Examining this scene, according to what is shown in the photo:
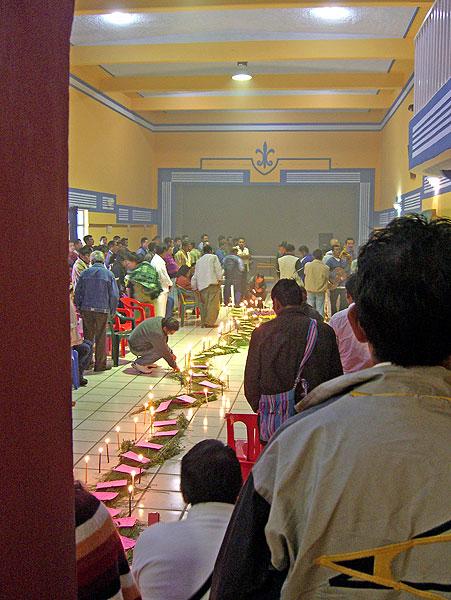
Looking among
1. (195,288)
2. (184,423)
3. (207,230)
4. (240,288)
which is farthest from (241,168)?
(184,423)

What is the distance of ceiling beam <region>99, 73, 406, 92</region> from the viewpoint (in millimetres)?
15078

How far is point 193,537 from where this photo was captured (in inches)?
93.4

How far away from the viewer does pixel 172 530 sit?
2424 millimetres

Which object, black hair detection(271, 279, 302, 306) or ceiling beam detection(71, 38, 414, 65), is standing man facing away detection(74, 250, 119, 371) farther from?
ceiling beam detection(71, 38, 414, 65)

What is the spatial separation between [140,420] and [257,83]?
→ 1115 cm

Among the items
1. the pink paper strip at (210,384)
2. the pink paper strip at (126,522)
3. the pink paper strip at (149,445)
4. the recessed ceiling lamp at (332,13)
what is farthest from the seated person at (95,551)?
the recessed ceiling lamp at (332,13)

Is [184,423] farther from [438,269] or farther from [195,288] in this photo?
[195,288]

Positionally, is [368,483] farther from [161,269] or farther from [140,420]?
[161,269]

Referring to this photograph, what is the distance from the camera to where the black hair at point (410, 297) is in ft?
4.36

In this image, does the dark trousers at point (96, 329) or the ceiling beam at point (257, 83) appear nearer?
the dark trousers at point (96, 329)

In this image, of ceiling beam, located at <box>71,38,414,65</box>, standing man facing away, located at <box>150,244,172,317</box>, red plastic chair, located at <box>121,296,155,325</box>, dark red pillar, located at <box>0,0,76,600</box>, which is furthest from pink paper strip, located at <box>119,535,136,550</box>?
ceiling beam, located at <box>71,38,414,65</box>

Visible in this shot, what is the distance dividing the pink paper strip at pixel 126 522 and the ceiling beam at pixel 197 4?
24.0ft

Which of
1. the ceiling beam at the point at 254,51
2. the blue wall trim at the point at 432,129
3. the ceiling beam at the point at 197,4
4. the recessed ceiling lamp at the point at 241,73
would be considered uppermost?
the recessed ceiling lamp at the point at 241,73

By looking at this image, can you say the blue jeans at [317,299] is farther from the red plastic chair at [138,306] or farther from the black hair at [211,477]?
the black hair at [211,477]
